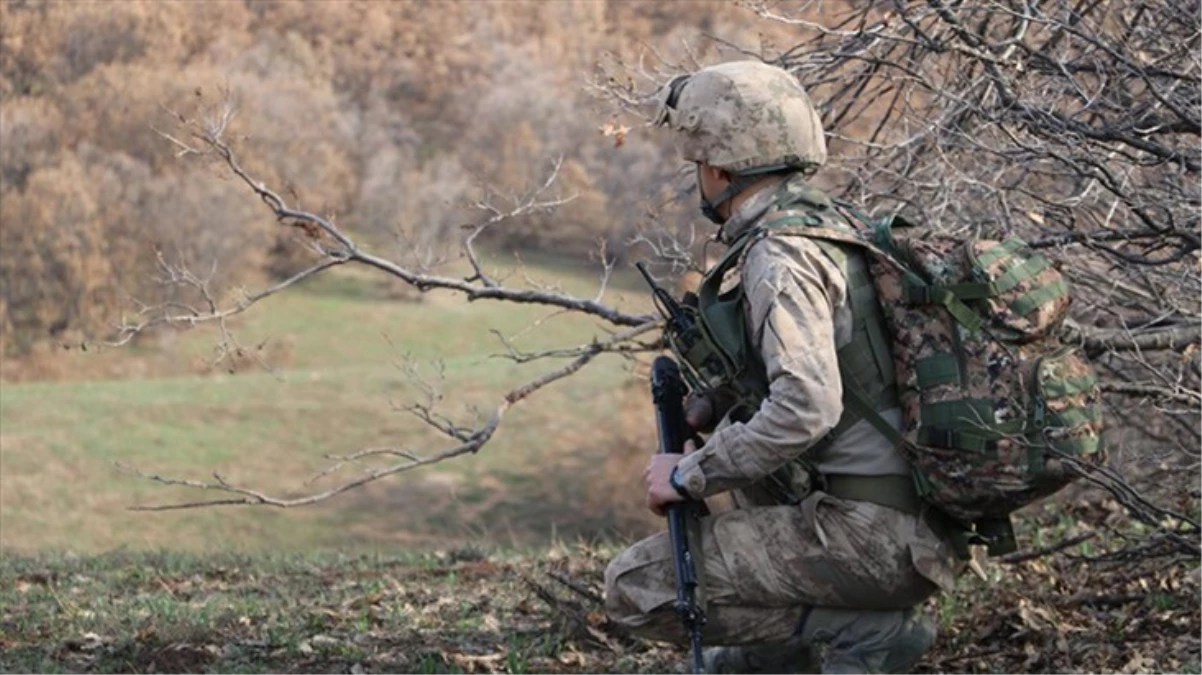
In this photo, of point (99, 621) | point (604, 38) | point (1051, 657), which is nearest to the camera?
point (1051, 657)

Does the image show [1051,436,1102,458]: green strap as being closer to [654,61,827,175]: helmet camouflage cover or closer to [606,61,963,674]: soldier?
[606,61,963,674]: soldier

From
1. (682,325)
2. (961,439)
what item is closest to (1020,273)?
(961,439)

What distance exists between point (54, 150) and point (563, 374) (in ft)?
65.2

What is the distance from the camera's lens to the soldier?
429 cm

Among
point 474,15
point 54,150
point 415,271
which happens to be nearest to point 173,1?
point 474,15

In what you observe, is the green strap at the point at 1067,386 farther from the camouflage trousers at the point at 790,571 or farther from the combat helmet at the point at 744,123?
the combat helmet at the point at 744,123

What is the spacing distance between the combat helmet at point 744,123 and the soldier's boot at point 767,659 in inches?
51.0

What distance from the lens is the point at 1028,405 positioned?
168 inches

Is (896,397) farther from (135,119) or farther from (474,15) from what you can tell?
(135,119)

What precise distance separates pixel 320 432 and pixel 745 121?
91.1ft

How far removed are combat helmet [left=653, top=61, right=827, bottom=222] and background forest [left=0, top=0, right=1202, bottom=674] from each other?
2.70ft

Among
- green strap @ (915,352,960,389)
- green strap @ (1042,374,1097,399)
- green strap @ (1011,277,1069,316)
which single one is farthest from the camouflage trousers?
green strap @ (1011,277,1069,316)

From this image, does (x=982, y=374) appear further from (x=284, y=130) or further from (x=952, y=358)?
(x=284, y=130)

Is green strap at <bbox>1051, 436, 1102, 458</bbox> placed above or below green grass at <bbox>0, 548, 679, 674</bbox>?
above
